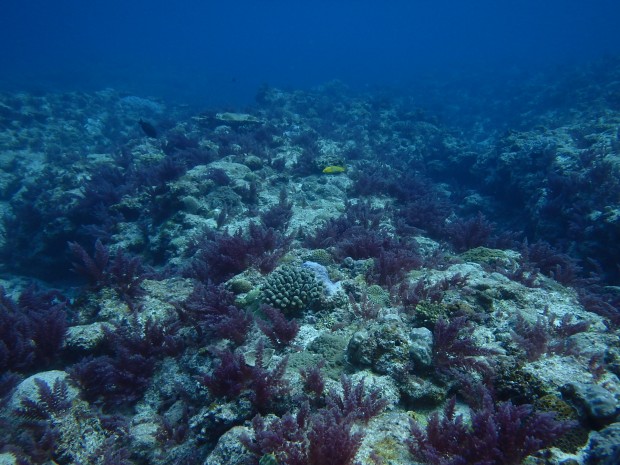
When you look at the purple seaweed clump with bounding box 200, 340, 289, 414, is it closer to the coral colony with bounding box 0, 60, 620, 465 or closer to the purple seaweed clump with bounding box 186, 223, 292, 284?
the coral colony with bounding box 0, 60, 620, 465

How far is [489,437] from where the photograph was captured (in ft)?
8.59

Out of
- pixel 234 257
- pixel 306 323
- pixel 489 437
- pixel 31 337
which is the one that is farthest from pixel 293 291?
pixel 31 337

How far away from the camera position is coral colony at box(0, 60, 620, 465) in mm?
3004

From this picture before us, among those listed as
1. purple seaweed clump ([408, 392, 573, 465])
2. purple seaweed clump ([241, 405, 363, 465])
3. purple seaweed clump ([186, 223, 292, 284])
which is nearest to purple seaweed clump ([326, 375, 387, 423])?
purple seaweed clump ([241, 405, 363, 465])

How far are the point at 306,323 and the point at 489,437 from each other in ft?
8.45

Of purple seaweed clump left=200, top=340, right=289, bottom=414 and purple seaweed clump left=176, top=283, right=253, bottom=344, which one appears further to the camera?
purple seaweed clump left=176, top=283, right=253, bottom=344

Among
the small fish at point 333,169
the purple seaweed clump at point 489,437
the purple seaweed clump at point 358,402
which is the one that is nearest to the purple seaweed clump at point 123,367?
the purple seaweed clump at point 358,402

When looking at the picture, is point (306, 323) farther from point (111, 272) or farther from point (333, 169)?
point (333, 169)

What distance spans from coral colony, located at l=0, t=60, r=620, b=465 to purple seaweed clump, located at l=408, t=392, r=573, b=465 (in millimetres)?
15

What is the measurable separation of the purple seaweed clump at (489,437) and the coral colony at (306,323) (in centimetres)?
1

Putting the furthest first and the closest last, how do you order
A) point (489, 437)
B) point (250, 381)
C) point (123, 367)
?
point (123, 367) < point (250, 381) < point (489, 437)

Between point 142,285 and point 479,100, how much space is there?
39.2 metres

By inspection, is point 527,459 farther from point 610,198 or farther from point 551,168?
point 551,168

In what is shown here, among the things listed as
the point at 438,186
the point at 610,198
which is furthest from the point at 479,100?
the point at 610,198
